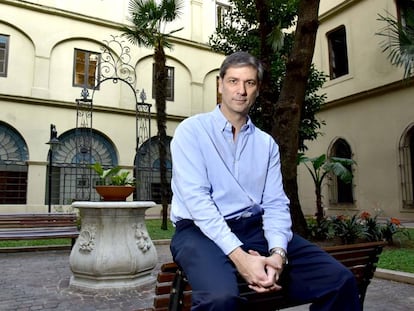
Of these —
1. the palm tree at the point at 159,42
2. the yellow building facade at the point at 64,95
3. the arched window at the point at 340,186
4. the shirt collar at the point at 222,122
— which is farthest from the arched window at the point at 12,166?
the shirt collar at the point at 222,122

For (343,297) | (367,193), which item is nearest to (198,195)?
(343,297)

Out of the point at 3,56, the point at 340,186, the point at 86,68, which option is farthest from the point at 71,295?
the point at 86,68

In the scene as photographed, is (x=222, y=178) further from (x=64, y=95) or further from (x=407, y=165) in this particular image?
(x=64, y=95)

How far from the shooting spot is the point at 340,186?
1769 cm

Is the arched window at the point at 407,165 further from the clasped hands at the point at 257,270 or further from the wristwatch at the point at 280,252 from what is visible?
the clasped hands at the point at 257,270

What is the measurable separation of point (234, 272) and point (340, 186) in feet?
55.2

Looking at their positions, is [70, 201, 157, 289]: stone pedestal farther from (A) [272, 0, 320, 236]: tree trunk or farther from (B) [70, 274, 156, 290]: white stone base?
(A) [272, 0, 320, 236]: tree trunk

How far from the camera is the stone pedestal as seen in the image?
4926 millimetres

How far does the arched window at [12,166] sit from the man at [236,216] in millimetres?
16160

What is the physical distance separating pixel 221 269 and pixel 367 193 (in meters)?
15.6

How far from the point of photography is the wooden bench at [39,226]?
766 cm

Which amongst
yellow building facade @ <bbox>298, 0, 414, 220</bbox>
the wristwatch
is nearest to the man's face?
the wristwatch

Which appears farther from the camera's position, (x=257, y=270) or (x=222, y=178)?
(x=222, y=178)

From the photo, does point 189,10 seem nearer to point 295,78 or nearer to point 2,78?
point 2,78
